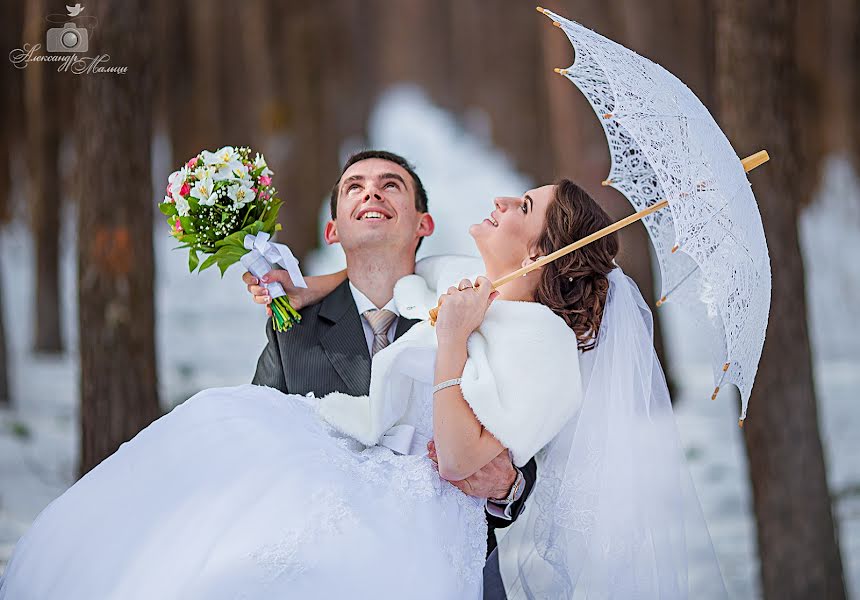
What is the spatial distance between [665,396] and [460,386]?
0.72 meters

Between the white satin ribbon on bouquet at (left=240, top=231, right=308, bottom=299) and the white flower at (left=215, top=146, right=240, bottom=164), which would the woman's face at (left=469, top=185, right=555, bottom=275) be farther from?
the white flower at (left=215, top=146, right=240, bottom=164)

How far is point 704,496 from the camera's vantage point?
6.50 metres

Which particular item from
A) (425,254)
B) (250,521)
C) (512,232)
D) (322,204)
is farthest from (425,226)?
(322,204)

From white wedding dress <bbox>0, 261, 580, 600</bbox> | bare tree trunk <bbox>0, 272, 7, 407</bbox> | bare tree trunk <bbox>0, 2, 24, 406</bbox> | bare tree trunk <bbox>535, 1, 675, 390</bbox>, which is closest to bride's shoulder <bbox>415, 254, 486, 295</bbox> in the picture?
white wedding dress <bbox>0, 261, 580, 600</bbox>

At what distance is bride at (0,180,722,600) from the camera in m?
2.76

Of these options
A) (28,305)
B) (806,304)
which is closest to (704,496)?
(806,304)

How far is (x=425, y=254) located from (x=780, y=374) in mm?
7679

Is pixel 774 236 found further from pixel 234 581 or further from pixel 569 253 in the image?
pixel 234 581

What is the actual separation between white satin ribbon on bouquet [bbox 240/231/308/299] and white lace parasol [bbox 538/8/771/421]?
1.05m

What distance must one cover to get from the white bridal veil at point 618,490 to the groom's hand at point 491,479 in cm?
17

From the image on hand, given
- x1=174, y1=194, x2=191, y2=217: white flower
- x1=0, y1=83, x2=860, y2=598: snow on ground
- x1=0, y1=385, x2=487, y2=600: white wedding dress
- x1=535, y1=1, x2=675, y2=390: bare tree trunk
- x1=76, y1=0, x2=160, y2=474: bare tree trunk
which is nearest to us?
x1=0, y1=385, x2=487, y2=600: white wedding dress

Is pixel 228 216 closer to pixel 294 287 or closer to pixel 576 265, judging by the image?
pixel 294 287

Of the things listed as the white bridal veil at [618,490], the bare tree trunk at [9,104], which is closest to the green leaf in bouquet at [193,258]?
the white bridal veil at [618,490]

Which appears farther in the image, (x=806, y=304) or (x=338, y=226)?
(x=806, y=304)
